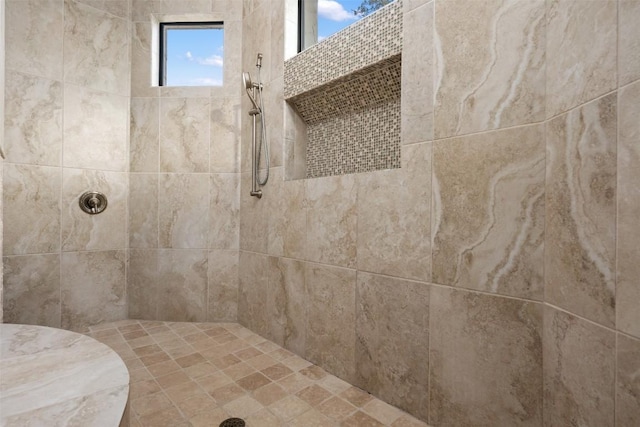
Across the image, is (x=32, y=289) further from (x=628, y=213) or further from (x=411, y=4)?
(x=628, y=213)

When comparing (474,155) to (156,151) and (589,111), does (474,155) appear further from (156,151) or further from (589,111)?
(156,151)

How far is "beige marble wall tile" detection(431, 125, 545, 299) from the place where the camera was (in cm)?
104

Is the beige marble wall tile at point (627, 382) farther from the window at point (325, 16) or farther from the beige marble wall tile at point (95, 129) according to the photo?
the beige marble wall tile at point (95, 129)

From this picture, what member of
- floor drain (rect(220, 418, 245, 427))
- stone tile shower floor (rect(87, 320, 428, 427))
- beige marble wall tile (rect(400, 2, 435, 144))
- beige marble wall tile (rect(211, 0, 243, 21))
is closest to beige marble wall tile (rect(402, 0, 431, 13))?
beige marble wall tile (rect(400, 2, 435, 144))

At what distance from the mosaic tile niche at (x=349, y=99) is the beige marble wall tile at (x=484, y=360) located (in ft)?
2.59

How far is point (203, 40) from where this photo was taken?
2686 mm

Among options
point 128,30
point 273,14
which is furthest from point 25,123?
point 273,14

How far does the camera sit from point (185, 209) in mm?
2510

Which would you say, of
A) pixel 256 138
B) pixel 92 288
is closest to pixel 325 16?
pixel 256 138

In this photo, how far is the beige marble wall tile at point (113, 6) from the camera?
2379 mm

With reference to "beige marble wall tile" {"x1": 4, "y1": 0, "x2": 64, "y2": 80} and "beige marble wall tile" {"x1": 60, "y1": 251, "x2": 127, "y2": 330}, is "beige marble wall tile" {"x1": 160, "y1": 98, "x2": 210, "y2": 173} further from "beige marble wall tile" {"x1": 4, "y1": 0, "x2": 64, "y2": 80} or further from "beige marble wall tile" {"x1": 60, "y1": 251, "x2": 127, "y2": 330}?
"beige marble wall tile" {"x1": 60, "y1": 251, "x2": 127, "y2": 330}

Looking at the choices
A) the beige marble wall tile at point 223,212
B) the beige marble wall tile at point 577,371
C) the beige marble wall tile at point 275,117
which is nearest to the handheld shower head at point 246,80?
the beige marble wall tile at point 275,117

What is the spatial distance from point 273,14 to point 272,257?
171cm

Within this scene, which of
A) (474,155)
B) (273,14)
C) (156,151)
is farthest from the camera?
(156,151)
